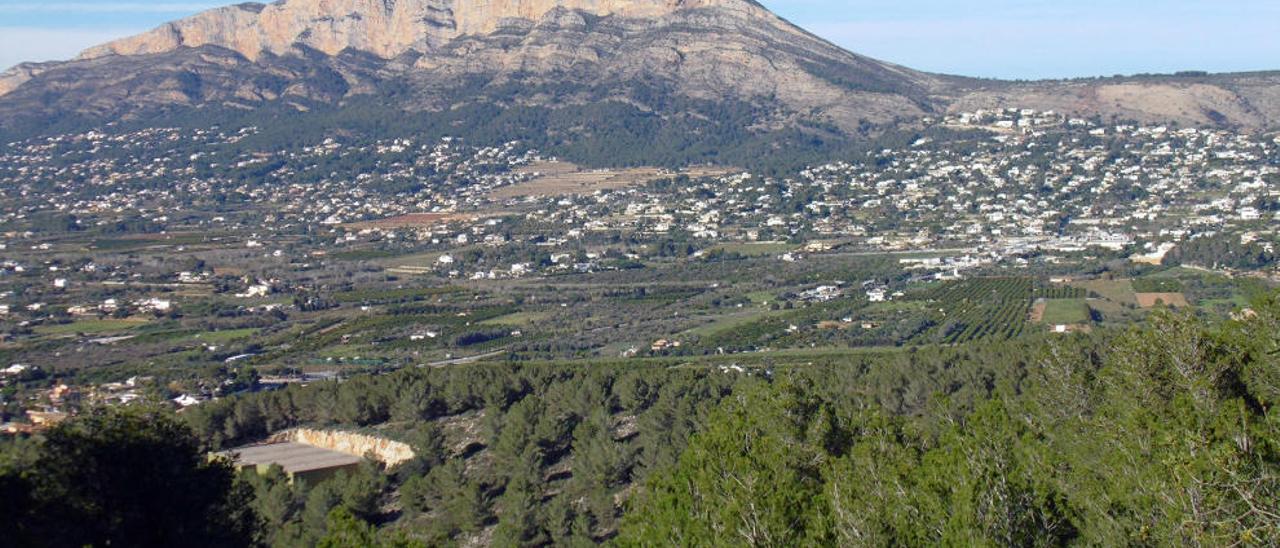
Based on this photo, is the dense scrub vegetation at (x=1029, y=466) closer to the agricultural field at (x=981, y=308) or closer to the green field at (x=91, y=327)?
the agricultural field at (x=981, y=308)

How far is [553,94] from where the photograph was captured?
419 feet

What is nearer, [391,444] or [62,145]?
[391,444]

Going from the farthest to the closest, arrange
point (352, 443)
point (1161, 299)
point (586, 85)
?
point (586, 85), point (1161, 299), point (352, 443)

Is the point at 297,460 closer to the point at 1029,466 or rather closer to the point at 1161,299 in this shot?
the point at 1029,466

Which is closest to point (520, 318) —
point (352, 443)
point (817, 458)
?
point (352, 443)

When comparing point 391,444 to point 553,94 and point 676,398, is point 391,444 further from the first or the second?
point 553,94

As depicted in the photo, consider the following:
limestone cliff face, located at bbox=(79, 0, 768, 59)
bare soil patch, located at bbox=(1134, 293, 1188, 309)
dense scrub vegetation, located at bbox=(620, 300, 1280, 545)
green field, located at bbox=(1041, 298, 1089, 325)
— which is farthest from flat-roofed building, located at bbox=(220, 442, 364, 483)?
limestone cliff face, located at bbox=(79, 0, 768, 59)

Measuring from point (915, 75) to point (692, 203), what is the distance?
6043 centimetres

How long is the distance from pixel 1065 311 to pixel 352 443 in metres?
27.9

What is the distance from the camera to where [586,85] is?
128500 mm

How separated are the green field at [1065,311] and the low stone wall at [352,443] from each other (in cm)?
2456

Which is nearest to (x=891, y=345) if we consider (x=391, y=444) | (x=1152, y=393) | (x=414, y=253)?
(x=391, y=444)

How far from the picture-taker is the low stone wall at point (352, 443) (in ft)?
98.0

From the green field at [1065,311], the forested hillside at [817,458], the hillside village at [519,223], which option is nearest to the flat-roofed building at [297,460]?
the forested hillside at [817,458]
